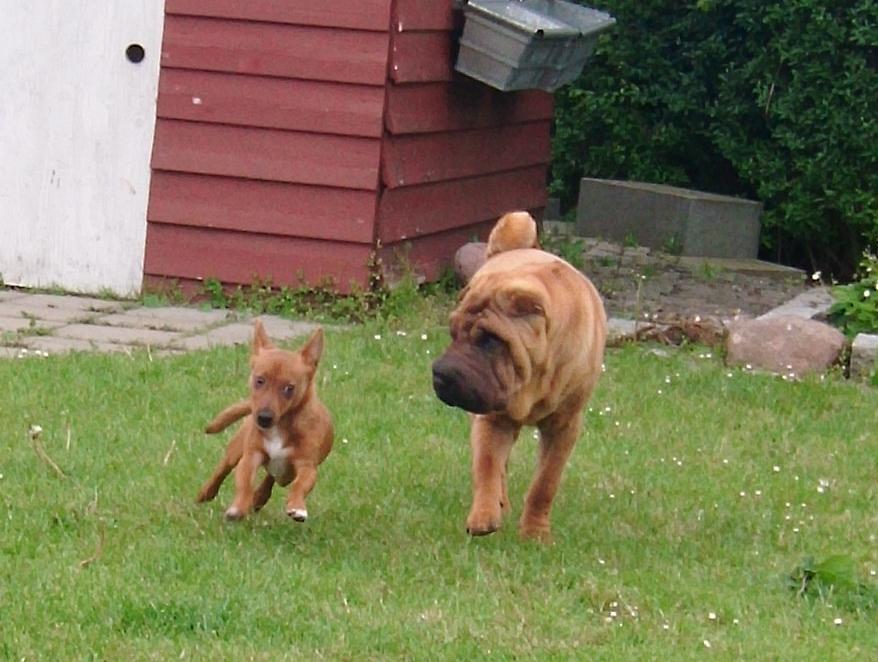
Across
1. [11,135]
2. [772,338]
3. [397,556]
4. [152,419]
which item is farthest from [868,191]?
[397,556]

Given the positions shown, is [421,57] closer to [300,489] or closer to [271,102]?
[271,102]

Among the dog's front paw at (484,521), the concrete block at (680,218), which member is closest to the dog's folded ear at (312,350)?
the dog's front paw at (484,521)

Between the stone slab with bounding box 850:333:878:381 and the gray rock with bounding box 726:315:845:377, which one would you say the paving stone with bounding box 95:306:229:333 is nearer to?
the gray rock with bounding box 726:315:845:377

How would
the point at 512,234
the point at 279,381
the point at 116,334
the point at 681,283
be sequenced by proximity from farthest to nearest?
1. the point at 681,283
2. the point at 116,334
3. the point at 512,234
4. the point at 279,381

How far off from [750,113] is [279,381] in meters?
8.50

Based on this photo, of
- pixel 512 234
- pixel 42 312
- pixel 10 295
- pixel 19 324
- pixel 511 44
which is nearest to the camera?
pixel 512 234

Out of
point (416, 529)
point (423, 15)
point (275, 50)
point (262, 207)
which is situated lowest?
point (416, 529)

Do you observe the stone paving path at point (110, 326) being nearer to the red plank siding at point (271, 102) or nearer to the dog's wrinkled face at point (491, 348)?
the red plank siding at point (271, 102)

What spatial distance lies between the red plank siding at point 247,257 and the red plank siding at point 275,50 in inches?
34.5

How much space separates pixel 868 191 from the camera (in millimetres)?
12289

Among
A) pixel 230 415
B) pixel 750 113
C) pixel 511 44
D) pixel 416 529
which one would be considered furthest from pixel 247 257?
pixel 750 113

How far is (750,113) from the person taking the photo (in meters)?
13.0

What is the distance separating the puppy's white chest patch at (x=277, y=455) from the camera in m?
5.23

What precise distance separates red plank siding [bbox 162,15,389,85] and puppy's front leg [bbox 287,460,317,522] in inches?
170
